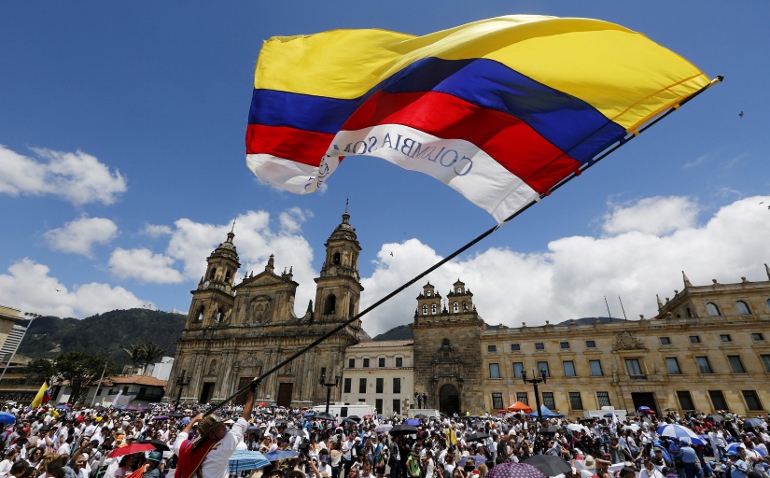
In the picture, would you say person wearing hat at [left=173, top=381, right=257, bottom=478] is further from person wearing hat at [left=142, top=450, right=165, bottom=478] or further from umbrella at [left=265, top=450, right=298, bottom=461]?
umbrella at [left=265, top=450, right=298, bottom=461]

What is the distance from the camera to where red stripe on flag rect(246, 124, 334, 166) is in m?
5.23

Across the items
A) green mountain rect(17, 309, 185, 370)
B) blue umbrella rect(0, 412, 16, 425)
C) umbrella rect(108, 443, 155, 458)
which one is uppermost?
green mountain rect(17, 309, 185, 370)

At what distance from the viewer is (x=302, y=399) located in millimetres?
39250

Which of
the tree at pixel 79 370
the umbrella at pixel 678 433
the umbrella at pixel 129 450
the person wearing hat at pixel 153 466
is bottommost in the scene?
the person wearing hat at pixel 153 466

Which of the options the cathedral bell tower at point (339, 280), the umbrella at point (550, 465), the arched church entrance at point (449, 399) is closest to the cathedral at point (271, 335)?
the cathedral bell tower at point (339, 280)

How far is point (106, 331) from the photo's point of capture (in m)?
144

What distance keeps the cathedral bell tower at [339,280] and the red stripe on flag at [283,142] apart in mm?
38200

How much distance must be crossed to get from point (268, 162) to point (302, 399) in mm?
39287

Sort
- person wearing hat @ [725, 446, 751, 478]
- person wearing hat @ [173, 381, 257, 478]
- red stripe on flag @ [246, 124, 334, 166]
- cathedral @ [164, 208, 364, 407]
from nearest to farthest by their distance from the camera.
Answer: person wearing hat @ [173, 381, 257, 478], red stripe on flag @ [246, 124, 334, 166], person wearing hat @ [725, 446, 751, 478], cathedral @ [164, 208, 364, 407]

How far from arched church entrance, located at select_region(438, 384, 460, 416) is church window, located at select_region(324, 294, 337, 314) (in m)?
16.1

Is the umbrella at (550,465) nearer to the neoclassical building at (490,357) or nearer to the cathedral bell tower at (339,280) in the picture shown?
the neoclassical building at (490,357)

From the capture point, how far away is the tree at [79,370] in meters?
46.9

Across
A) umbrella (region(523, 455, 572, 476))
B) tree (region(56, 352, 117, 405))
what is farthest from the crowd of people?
tree (region(56, 352, 117, 405))

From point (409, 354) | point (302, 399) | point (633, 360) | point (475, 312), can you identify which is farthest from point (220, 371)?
point (633, 360)
